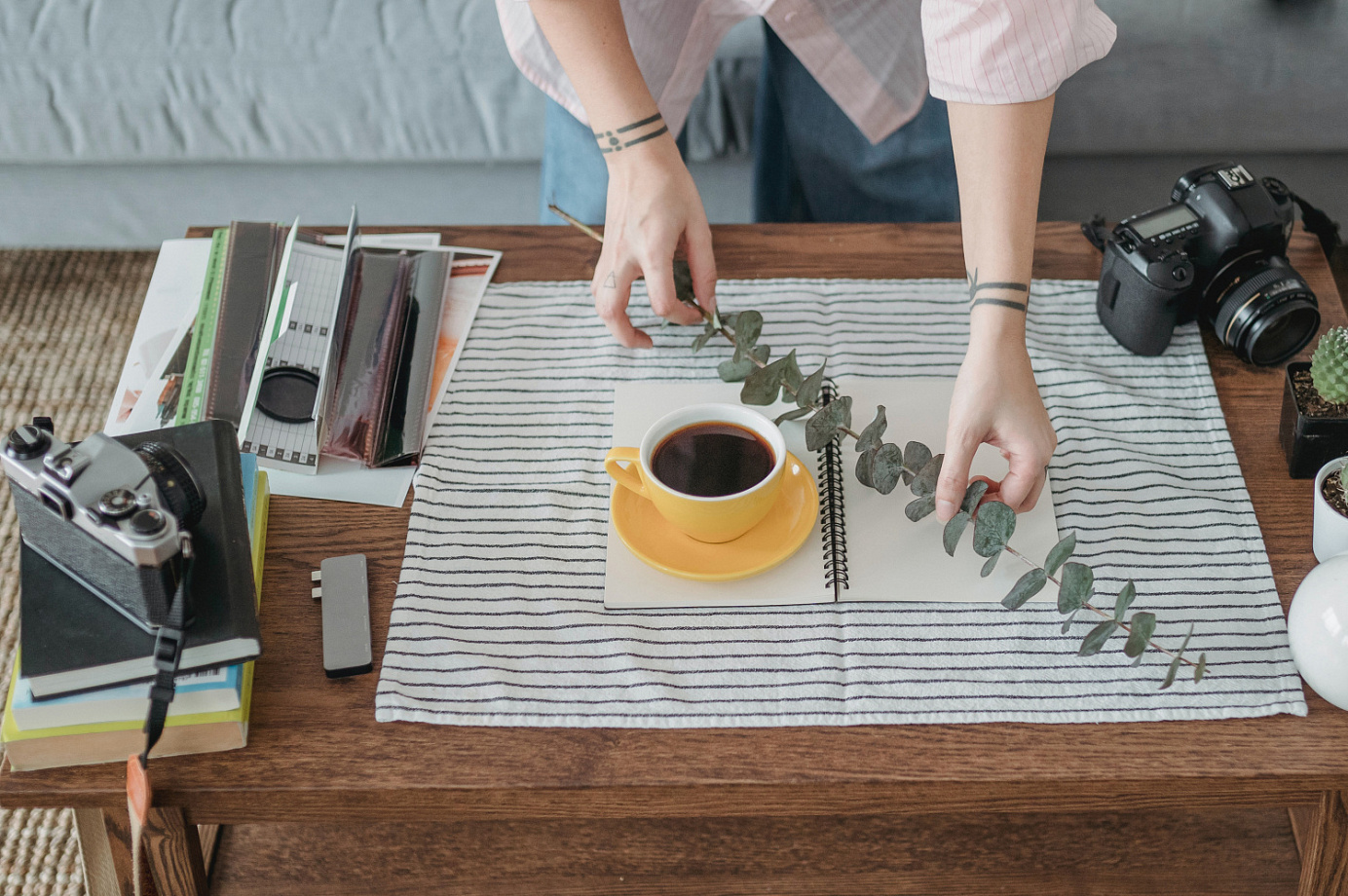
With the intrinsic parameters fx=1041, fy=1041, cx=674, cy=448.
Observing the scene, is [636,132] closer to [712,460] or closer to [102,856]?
[712,460]

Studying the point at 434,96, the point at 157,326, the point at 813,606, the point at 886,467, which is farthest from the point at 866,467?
the point at 434,96

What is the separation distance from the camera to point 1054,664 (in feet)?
2.37

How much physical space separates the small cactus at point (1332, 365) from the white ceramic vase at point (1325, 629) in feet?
0.47

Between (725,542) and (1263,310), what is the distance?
0.50 meters

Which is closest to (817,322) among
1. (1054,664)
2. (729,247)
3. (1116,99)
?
(729,247)

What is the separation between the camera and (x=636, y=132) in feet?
3.03

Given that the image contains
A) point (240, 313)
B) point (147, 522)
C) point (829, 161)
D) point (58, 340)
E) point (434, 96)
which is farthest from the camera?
point (58, 340)

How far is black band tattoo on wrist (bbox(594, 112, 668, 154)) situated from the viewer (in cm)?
92

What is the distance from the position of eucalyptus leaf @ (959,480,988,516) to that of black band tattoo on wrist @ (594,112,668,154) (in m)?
0.41

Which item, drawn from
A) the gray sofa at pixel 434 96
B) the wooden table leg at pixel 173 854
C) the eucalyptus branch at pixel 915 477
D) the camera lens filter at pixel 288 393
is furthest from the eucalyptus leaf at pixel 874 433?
the gray sofa at pixel 434 96

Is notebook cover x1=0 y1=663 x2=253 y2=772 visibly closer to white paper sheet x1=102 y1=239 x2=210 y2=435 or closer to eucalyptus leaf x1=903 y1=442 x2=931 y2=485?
white paper sheet x1=102 y1=239 x2=210 y2=435

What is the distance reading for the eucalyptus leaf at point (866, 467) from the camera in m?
0.80

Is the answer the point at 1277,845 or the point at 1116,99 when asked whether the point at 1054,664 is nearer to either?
the point at 1277,845

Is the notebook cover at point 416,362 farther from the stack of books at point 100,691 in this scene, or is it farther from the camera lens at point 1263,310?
the camera lens at point 1263,310
